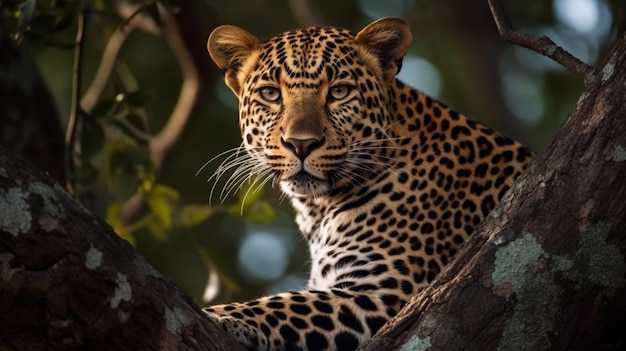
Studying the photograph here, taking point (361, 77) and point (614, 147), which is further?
point (361, 77)

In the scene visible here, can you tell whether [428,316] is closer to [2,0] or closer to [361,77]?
[361,77]

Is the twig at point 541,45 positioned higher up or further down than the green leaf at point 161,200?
higher up

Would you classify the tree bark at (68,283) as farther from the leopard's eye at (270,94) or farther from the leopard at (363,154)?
the leopard's eye at (270,94)

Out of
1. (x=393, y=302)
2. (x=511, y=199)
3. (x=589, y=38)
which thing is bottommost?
(x=393, y=302)

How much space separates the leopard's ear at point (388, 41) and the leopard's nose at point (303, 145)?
843mm

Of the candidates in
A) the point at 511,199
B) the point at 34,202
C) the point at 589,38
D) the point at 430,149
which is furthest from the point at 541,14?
the point at 34,202

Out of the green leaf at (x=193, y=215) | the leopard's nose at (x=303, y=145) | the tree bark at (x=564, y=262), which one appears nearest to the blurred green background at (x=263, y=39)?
the green leaf at (x=193, y=215)

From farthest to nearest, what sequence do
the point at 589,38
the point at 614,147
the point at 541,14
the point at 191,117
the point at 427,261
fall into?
the point at 541,14 → the point at 589,38 → the point at 191,117 → the point at 427,261 → the point at 614,147

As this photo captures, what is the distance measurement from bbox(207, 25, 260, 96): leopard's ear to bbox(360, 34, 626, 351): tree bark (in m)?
3.11

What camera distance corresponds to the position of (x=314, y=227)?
732 cm

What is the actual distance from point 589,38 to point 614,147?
36.0ft

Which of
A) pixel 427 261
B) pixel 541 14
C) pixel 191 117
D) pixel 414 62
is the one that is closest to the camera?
pixel 427 261

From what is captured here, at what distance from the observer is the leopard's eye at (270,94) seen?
23.1 feet

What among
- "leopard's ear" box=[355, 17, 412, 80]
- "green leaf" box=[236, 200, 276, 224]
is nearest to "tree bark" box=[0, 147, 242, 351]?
"leopard's ear" box=[355, 17, 412, 80]
